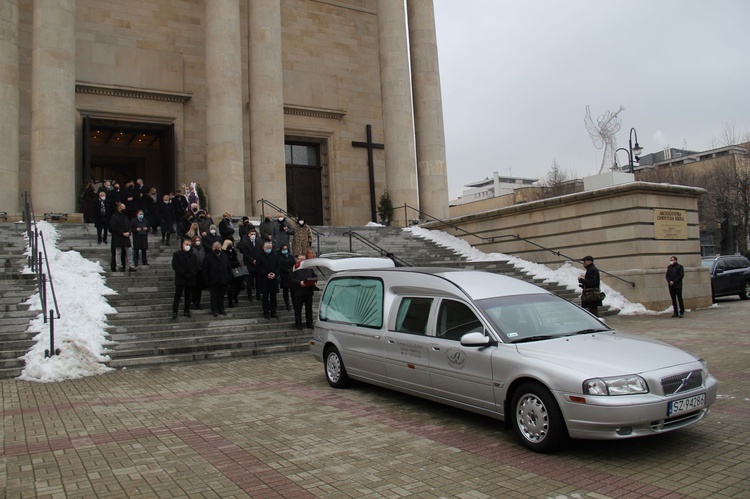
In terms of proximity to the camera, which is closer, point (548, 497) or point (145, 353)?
point (548, 497)

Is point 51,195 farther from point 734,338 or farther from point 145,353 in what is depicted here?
point 734,338

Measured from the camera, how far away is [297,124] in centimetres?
2858

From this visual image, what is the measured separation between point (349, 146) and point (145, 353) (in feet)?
67.0

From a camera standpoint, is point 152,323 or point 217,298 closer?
point 152,323

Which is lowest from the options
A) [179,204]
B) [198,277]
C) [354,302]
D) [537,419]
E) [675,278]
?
[537,419]

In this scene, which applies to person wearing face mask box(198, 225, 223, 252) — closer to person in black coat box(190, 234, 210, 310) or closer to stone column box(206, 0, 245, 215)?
person in black coat box(190, 234, 210, 310)

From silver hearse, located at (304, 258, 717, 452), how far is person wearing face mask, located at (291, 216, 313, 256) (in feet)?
25.8

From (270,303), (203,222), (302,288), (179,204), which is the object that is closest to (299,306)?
(302,288)

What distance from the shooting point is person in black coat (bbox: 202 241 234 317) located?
12.8 metres

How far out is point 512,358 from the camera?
→ 18.9 ft

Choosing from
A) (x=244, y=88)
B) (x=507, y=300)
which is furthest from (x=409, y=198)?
(x=507, y=300)

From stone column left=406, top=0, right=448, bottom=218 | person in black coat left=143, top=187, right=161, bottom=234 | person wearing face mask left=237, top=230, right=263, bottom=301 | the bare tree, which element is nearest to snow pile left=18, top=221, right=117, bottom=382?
person wearing face mask left=237, top=230, right=263, bottom=301

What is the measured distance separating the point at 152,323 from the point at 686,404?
10146 millimetres

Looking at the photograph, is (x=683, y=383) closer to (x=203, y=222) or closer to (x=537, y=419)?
(x=537, y=419)
